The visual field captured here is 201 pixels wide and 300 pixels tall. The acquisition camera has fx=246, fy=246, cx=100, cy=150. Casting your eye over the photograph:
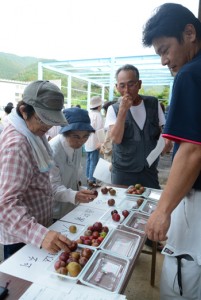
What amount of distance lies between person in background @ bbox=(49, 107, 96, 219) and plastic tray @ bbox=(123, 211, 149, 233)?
0.31 meters

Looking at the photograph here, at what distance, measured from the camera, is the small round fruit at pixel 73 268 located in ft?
2.85

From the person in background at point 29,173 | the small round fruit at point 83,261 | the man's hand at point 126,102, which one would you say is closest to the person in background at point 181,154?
the small round fruit at point 83,261

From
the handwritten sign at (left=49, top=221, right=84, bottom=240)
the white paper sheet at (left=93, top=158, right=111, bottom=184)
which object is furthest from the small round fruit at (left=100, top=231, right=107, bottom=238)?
the white paper sheet at (left=93, top=158, right=111, bottom=184)

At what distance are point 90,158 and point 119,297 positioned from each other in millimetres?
3855

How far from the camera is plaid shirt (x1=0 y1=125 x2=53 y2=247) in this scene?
1.02m

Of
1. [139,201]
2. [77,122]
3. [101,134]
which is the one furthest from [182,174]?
[101,134]

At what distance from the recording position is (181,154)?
869mm

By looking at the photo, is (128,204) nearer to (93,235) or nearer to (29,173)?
(93,235)

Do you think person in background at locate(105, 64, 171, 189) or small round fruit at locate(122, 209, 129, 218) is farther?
person in background at locate(105, 64, 171, 189)

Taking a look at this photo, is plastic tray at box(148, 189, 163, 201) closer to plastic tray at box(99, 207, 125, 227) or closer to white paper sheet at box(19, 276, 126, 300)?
plastic tray at box(99, 207, 125, 227)

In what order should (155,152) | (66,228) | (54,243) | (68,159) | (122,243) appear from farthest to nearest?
(155,152)
(68,159)
(66,228)
(122,243)
(54,243)

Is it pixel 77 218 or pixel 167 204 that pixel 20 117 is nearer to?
pixel 77 218

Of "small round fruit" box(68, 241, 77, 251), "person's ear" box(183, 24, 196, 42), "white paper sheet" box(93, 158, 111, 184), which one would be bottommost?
"white paper sheet" box(93, 158, 111, 184)

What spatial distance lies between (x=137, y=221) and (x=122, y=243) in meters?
0.27
